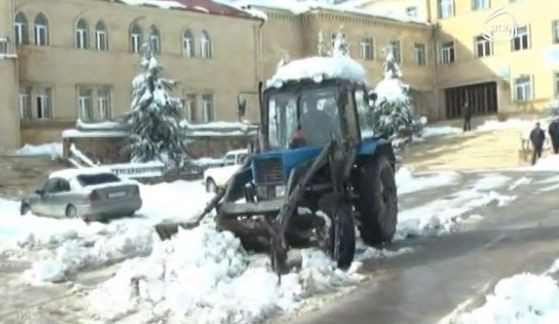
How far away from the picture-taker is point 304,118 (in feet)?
44.1

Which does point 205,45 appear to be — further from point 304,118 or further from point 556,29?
point 304,118

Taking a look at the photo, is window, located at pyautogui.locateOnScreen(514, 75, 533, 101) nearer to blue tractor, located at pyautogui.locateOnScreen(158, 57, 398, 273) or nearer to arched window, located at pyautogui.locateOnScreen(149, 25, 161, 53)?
arched window, located at pyautogui.locateOnScreen(149, 25, 161, 53)

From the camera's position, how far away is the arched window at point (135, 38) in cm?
4347

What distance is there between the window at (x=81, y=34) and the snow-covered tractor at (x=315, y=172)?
2892 centimetres

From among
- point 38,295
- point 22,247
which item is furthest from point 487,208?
point 38,295

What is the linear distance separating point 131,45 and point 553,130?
67.6ft

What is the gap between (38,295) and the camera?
11492 millimetres

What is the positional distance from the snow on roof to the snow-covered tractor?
2 centimetres

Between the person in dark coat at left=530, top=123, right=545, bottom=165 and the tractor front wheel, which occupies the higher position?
the person in dark coat at left=530, top=123, right=545, bottom=165

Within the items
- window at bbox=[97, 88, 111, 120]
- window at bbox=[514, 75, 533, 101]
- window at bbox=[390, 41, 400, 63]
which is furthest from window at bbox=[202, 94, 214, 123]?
window at bbox=[514, 75, 533, 101]

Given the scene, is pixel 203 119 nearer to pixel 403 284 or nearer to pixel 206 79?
pixel 206 79

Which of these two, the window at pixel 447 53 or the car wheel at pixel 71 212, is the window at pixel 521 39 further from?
the car wheel at pixel 71 212

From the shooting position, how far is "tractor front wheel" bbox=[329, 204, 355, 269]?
11.9m

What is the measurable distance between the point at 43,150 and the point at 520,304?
31138mm
